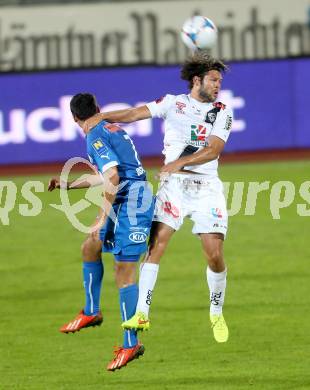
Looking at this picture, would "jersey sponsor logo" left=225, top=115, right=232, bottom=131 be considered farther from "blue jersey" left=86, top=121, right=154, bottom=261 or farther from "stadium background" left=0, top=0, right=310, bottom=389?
"stadium background" left=0, top=0, right=310, bottom=389

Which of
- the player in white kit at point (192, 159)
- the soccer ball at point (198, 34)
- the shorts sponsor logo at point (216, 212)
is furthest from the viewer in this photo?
the soccer ball at point (198, 34)

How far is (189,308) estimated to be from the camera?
1311 centimetres

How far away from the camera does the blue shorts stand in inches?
383

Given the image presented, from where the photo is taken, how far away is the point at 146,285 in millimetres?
10039

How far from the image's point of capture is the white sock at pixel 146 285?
9.90 metres

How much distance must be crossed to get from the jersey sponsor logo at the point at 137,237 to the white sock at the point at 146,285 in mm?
388

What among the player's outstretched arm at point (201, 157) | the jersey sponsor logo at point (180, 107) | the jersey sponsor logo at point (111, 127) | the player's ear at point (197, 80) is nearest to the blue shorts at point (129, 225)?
the player's outstretched arm at point (201, 157)

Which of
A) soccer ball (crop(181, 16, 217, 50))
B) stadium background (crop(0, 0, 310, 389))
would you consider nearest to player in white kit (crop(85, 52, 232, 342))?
stadium background (crop(0, 0, 310, 389))

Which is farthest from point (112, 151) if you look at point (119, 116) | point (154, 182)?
point (154, 182)

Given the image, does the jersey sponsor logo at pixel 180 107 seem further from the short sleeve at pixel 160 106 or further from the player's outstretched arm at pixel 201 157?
the player's outstretched arm at pixel 201 157

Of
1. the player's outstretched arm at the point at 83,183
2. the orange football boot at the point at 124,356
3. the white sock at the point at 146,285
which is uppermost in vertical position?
the player's outstretched arm at the point at 83,183

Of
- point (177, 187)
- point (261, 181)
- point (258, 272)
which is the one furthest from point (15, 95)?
point (177, 187)

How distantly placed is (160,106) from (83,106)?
88 cm

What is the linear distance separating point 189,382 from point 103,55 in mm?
18155
